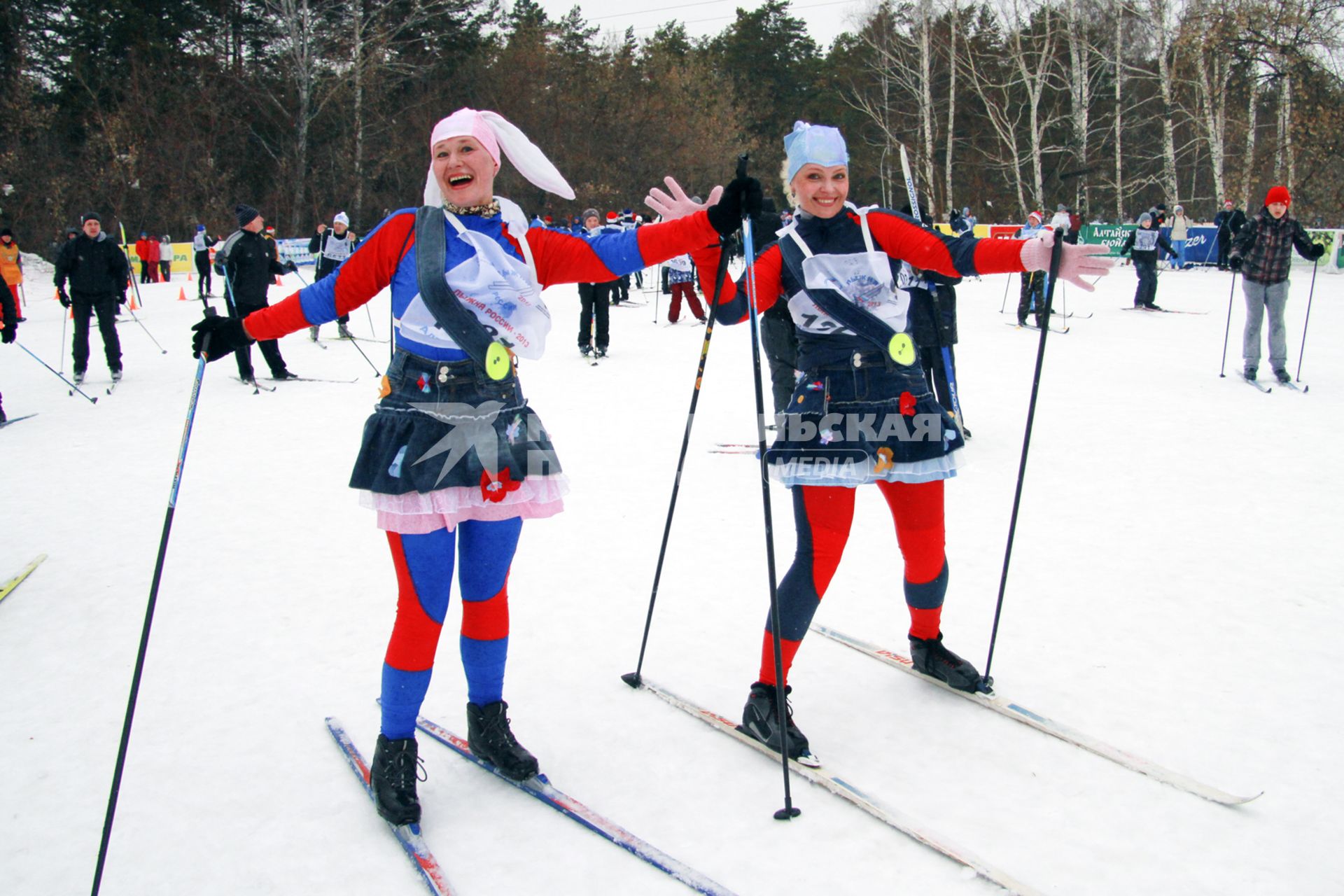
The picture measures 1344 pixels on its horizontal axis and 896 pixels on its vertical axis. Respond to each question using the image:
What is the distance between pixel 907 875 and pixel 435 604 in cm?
138

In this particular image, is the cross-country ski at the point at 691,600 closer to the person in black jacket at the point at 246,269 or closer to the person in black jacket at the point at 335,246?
the person in black jacket at the point at 246,269

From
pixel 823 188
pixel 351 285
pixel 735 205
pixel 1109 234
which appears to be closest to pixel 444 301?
pixel 351 285

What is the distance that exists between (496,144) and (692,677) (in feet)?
6.26

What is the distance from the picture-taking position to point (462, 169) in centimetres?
251

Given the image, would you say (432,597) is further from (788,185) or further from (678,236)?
(788,185)

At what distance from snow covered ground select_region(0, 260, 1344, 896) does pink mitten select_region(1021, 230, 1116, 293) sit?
1.40 metres

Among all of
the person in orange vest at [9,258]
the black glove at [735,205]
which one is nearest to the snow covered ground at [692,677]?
the black glove at [735,205]

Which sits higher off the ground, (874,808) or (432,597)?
(432,597)

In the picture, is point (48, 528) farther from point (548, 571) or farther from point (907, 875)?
point (907, 875)

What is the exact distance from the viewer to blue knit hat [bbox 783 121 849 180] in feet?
9.06

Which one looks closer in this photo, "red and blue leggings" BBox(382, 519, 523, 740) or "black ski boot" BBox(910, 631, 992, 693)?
"red and blue leggings" BBox(382, 519, 523, 740)

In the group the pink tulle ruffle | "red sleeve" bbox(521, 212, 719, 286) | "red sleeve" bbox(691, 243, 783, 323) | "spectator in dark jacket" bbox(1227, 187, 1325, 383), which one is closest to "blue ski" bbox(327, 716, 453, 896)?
the pink tulle ruffle

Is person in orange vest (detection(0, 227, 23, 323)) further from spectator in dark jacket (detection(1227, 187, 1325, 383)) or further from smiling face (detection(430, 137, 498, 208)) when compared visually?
spectator in dark jacket (detection(1227, 187, 1325, 383))

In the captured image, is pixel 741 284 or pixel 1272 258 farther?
pixel 1272 258
